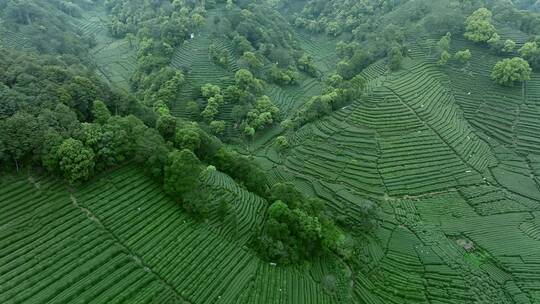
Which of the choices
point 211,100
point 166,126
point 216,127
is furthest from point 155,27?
point 166,126

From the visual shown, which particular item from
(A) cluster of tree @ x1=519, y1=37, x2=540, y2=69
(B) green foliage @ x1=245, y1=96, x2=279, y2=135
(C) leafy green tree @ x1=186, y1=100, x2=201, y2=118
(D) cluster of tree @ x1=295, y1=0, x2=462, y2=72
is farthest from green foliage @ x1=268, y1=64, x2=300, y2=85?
(A) cluster of tree @ x1=519, y1=37, x2=540, y2=69

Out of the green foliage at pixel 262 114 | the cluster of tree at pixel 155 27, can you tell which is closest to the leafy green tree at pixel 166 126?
the green foliage at pixel 262 114

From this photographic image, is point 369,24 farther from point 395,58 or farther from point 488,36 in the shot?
point 488,36

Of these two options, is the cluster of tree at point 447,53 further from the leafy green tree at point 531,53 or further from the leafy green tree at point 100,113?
the leafy green tree at point 100,113

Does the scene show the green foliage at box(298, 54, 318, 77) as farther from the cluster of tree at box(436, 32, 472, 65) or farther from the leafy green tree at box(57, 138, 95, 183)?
the leafy green tree at box(57, 138, 95, 183)

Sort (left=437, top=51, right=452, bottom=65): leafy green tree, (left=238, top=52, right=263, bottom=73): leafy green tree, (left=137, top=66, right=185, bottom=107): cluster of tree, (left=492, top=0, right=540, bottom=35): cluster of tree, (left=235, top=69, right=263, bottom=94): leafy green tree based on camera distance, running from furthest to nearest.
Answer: (left=238, top=52, right=263, bottom=73): leafy green tree
(left=492, top=0, right=540, bottom=35): cluster of tree
(left=235, top=69, right=263, bottom=94): leafy green tree
(left=437, top=51, right=452, bottom=65): leafy green tree
(left=137, top=66, right=185, bottom=107): cluster of tree

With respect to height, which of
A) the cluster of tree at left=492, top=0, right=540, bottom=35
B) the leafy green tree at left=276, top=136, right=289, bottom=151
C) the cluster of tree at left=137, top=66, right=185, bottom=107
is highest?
the cluster of tree at left=492, top=0, right=540, bottom=35

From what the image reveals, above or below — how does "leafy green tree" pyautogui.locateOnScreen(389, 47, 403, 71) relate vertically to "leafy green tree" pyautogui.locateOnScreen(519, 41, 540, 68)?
below

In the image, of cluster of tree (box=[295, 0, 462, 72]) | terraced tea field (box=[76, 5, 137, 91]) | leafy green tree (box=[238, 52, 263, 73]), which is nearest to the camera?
leafy green tree (box=[238, 52, 263, 73])
